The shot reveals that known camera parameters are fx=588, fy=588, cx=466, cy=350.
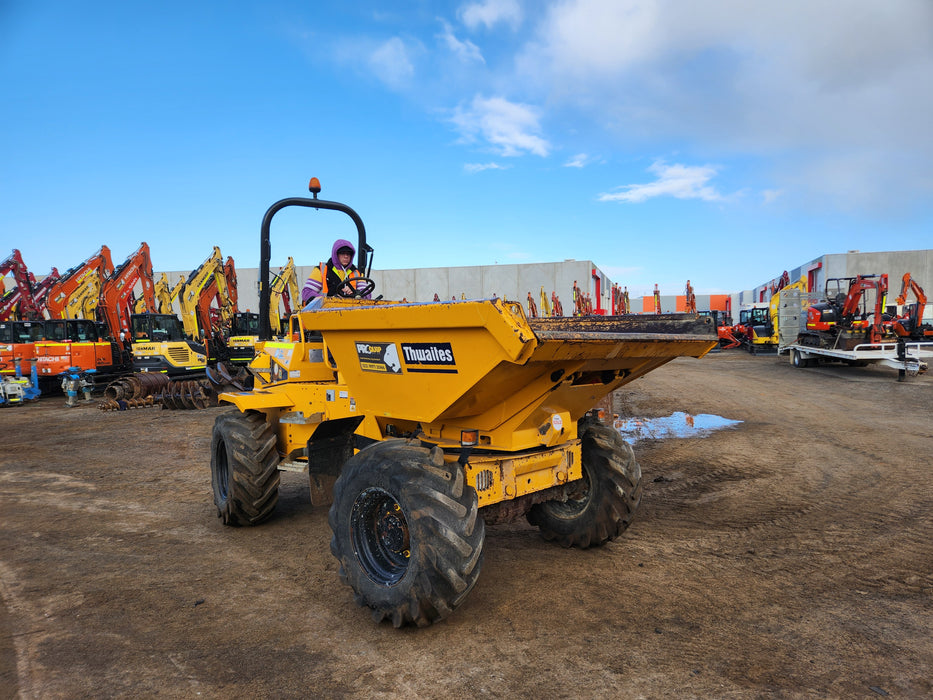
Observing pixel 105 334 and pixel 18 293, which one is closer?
pixel 105 334

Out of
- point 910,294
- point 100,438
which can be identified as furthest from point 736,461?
point 910,294

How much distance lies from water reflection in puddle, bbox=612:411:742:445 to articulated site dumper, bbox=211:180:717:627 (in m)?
4.39

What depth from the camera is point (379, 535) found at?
11.3 ft

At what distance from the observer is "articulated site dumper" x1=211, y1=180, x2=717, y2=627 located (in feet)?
9.50

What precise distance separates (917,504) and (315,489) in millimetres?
5348

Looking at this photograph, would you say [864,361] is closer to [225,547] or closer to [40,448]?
[225,547]

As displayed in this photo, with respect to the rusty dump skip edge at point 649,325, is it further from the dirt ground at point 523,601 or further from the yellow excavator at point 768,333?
the yellow excavator at point 768,333

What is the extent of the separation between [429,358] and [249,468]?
242 cm

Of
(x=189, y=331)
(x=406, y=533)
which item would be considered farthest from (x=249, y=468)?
(x=189, y=331)

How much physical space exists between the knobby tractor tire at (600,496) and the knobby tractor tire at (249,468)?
234 cm

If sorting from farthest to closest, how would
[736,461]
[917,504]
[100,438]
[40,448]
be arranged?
[100,438] < [40,448] < [736,461] < [917,504]

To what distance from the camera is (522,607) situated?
341 centimetres

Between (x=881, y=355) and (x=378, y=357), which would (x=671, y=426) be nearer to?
(x=378, y=357)

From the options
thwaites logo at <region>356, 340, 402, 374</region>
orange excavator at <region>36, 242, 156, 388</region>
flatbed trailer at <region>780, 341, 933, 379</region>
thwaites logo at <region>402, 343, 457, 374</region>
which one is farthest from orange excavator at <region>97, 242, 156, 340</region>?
flatbed trailer at <region>780, 341, 933, 379</region>
